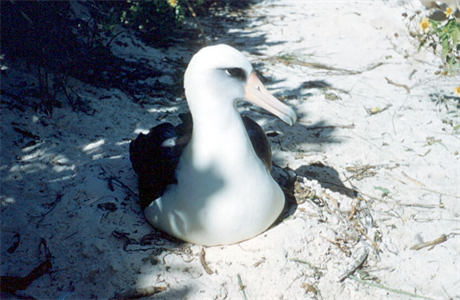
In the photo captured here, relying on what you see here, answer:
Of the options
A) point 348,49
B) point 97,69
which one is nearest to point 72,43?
point 97,69

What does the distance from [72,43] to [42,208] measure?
2.15 m

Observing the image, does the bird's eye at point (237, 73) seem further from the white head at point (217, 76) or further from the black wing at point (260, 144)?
the black wing at point (260, 144)

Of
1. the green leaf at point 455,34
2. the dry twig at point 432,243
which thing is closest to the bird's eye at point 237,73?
the dry twig at point 432,243

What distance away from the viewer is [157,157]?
9.63 ft

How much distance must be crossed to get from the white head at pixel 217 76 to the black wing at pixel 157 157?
1.57ft

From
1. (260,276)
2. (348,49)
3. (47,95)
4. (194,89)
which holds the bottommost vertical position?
(348,49)

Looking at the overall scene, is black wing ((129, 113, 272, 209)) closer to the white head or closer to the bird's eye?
the white head

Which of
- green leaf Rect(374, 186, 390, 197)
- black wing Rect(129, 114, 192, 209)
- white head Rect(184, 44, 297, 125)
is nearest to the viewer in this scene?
white head Rect(184, 44, 297, 125)

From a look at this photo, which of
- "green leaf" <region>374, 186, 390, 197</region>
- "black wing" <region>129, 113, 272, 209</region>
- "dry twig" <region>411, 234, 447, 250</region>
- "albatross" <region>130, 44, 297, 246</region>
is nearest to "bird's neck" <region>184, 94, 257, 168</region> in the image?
"albatross" <region>130, 44, 297, 246</region>

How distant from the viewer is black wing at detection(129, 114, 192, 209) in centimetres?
277

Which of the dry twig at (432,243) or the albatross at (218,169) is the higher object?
the albatross at (218,169)

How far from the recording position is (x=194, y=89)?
2.41 meters

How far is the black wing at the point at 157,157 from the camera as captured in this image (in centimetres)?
277

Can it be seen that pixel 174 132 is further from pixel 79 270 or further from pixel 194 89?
pixel 79 270
